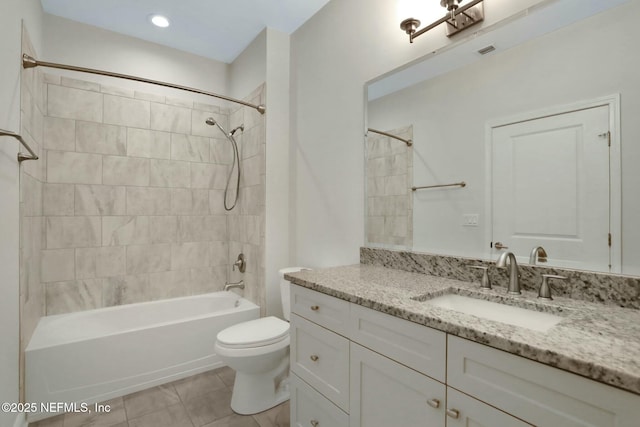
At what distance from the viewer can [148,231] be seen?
281 centimetres

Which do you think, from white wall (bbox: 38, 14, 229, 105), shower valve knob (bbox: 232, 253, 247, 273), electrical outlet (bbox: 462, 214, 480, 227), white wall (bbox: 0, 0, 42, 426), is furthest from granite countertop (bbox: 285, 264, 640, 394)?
white wall (bbox: 38, 14, 229, 105)

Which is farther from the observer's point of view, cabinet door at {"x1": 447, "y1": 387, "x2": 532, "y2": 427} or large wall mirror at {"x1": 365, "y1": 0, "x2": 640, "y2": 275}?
large wall mirror at {"x1": 365, "y1": 0, "x2": 640, "y2": 275}

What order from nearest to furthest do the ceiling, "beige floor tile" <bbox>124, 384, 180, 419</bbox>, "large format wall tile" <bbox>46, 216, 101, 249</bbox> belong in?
"beige floor tile" <bbox>124, 384, 180, 419</bbox> < the ceiling < "large format wall tile" <bbox>46, 216, 101, 249</bbox>

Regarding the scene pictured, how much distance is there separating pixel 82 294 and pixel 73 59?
1910mm

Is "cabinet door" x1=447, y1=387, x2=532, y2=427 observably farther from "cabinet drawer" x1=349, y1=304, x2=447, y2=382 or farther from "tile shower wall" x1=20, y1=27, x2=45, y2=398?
"tile shower wall" x1=20, y1=27, x2=45, y2=398

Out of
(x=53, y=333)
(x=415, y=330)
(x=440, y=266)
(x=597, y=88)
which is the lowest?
(x=53, y=333)

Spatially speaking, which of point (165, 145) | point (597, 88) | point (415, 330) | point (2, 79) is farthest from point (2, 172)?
point (597, 88)

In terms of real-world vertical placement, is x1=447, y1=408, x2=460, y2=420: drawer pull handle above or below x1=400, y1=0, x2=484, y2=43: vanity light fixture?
below

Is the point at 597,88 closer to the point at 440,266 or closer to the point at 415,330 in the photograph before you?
the point at 440,266

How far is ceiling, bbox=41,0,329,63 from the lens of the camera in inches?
90.4

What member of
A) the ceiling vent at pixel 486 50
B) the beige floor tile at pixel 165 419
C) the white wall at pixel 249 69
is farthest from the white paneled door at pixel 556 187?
the white wall at pixel 249 69

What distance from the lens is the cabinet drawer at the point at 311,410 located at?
1251 mm

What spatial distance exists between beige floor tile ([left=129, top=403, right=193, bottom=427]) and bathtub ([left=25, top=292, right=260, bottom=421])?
0.35m

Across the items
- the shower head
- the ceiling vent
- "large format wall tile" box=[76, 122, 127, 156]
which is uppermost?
the shower head
